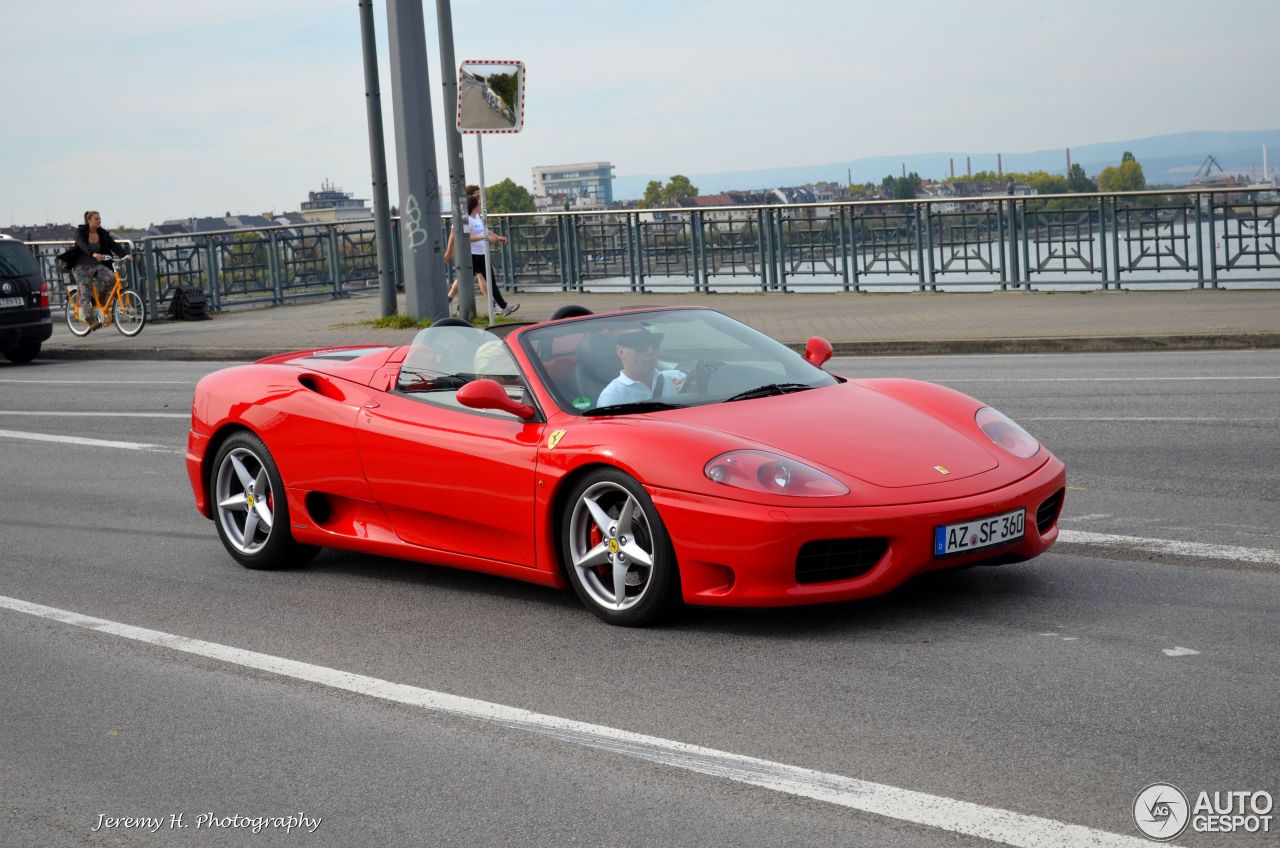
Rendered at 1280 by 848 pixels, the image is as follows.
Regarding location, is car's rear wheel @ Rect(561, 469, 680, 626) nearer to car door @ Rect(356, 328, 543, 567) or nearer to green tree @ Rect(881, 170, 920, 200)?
car door @ Rect(356, 328, 543, 567)

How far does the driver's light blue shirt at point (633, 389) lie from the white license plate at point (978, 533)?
1.40 m

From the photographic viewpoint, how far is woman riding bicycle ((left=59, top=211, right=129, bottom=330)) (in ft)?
79.7

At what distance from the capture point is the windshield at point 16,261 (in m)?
22.0

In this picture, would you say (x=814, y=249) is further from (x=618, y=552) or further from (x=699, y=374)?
(x=618, y=552)

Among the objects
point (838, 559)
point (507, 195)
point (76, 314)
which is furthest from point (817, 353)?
point (507, 195)

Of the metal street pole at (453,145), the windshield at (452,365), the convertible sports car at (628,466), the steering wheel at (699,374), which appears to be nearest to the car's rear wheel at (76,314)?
the metal street pole at (453,145)

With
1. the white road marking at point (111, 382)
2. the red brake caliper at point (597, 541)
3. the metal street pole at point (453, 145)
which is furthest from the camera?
the metal street pole at point (453, 145)

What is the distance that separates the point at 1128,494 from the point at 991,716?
3855 mm

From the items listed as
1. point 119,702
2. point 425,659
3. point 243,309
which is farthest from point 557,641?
point 243,309

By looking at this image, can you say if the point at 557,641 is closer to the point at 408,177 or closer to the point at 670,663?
the point at 670,663

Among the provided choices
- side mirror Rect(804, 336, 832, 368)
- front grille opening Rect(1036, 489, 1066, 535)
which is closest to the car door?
side mirror Rect(804, 336, 832, 368)

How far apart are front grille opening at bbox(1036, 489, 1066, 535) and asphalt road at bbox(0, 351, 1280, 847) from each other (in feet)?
0.83

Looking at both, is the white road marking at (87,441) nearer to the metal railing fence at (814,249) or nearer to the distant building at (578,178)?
the metal railing fence at (814,249)

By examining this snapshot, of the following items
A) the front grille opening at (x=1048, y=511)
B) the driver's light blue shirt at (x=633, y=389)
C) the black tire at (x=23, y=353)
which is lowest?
the front grille opening at (x=1048, y=511)
